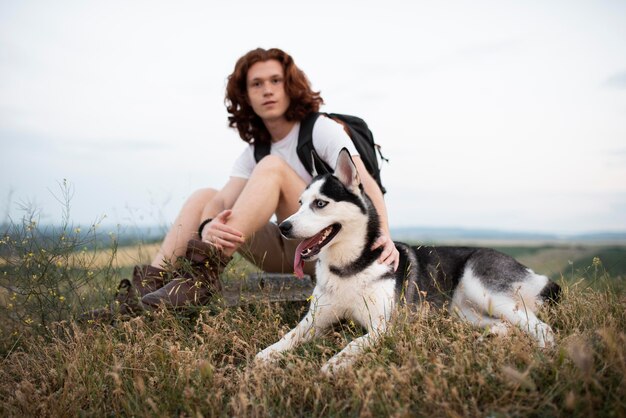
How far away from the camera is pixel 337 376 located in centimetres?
282

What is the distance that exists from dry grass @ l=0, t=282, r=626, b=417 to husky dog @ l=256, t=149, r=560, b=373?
0.62 feet

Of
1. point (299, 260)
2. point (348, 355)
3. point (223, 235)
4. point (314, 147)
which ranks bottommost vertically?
point (348, 355)

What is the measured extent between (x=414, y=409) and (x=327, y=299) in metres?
1.38

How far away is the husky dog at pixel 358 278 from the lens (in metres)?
3.63

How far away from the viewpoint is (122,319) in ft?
13.9

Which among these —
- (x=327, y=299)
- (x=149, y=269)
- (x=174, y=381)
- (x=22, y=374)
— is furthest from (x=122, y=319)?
(x=327, y=299)

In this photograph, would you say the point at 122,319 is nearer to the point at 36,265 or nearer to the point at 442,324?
the point at 36,265

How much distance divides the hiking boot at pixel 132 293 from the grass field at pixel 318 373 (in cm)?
17

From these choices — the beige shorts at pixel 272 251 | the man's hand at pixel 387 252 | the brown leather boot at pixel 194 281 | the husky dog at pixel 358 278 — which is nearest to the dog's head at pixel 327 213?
the husky dog at pixel 358 278

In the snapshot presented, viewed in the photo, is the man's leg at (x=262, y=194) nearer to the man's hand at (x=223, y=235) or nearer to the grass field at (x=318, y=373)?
the man's hand at (x=223, y=235)

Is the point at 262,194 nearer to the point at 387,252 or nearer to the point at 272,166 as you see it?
the point at 272,166

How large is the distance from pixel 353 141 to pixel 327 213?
1.47 m

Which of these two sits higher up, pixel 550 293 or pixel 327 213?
pixel 327 213

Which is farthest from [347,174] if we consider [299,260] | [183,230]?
[183,230]
